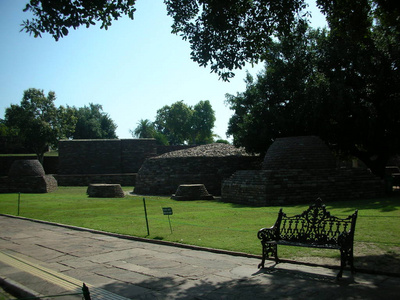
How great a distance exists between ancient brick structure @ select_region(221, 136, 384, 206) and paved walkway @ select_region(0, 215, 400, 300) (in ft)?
25.1

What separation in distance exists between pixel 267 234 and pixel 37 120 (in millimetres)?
37332

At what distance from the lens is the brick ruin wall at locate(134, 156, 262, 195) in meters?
22.3

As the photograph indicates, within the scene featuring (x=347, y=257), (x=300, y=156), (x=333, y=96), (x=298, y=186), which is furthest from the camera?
(x=333, y=96)

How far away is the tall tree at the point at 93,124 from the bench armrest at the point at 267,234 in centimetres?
5301

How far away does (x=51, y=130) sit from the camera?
128 feet

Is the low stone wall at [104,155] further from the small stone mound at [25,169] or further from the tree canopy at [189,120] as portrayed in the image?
the tree canopy at [189,120]

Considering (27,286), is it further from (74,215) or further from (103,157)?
(103,157)

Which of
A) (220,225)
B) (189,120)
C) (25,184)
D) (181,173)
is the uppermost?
(189,120)

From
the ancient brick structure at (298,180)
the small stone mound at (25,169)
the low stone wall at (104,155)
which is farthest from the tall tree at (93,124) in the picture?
the ancient brick structure at (298,180)

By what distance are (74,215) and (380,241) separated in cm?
934

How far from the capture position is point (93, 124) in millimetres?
56375

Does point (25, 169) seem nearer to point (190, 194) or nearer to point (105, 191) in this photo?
point (105, 191)

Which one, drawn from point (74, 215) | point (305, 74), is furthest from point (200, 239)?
point (305, 74)

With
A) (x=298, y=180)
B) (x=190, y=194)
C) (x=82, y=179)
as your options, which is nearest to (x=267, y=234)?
(x=298, y=180)
